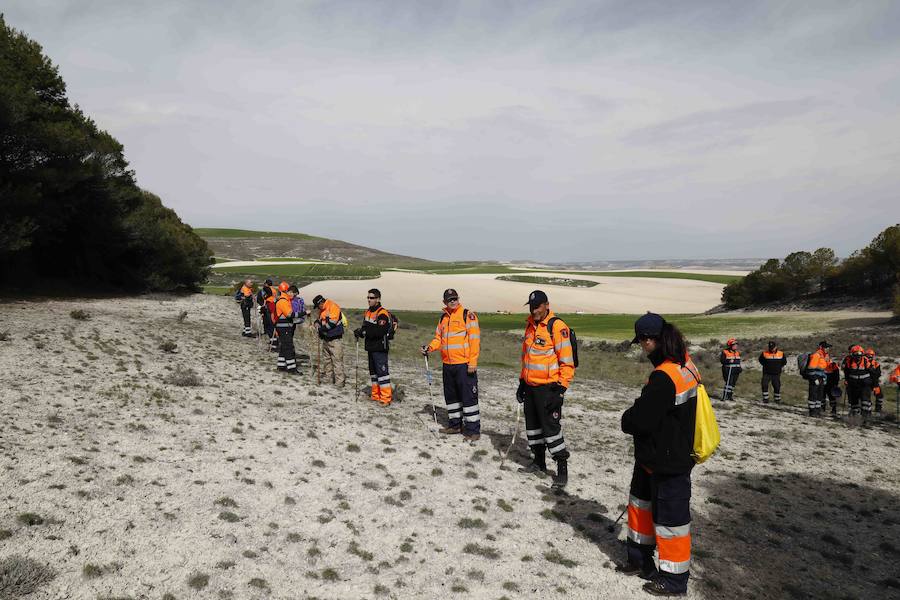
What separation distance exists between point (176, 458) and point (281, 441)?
1891 millimetres

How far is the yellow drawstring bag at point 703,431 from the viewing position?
539cm

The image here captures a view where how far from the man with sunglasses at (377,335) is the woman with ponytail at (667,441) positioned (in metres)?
7.64

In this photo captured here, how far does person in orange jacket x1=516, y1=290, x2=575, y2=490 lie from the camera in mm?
8352

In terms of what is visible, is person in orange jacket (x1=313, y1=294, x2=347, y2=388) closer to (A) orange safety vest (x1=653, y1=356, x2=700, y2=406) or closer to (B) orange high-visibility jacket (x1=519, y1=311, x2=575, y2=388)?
(B) orange high-visibility jacket (x1=519, y1=311, x2=575, y2=388)

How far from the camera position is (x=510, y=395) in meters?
17.2

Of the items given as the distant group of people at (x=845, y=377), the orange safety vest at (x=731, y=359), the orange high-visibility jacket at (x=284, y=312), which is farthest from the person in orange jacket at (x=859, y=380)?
the orange high-visibility jacket at (x=284, y=312)

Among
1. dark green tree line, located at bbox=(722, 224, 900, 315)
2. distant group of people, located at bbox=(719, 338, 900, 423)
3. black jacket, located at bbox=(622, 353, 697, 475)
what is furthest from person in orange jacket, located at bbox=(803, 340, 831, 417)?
dark green tree line, located at bbox=(722, 224, 900, 315)

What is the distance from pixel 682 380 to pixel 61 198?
3296 centimetres

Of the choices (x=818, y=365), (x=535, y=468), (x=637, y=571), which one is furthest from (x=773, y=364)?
(x=637, y=571)

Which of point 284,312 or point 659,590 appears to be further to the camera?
point 284,312

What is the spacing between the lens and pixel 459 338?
10.5 metres

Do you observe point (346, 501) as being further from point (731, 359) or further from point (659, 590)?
point (731, 359)

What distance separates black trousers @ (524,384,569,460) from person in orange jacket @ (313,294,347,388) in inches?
266

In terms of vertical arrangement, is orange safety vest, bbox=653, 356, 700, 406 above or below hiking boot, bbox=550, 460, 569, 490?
above
